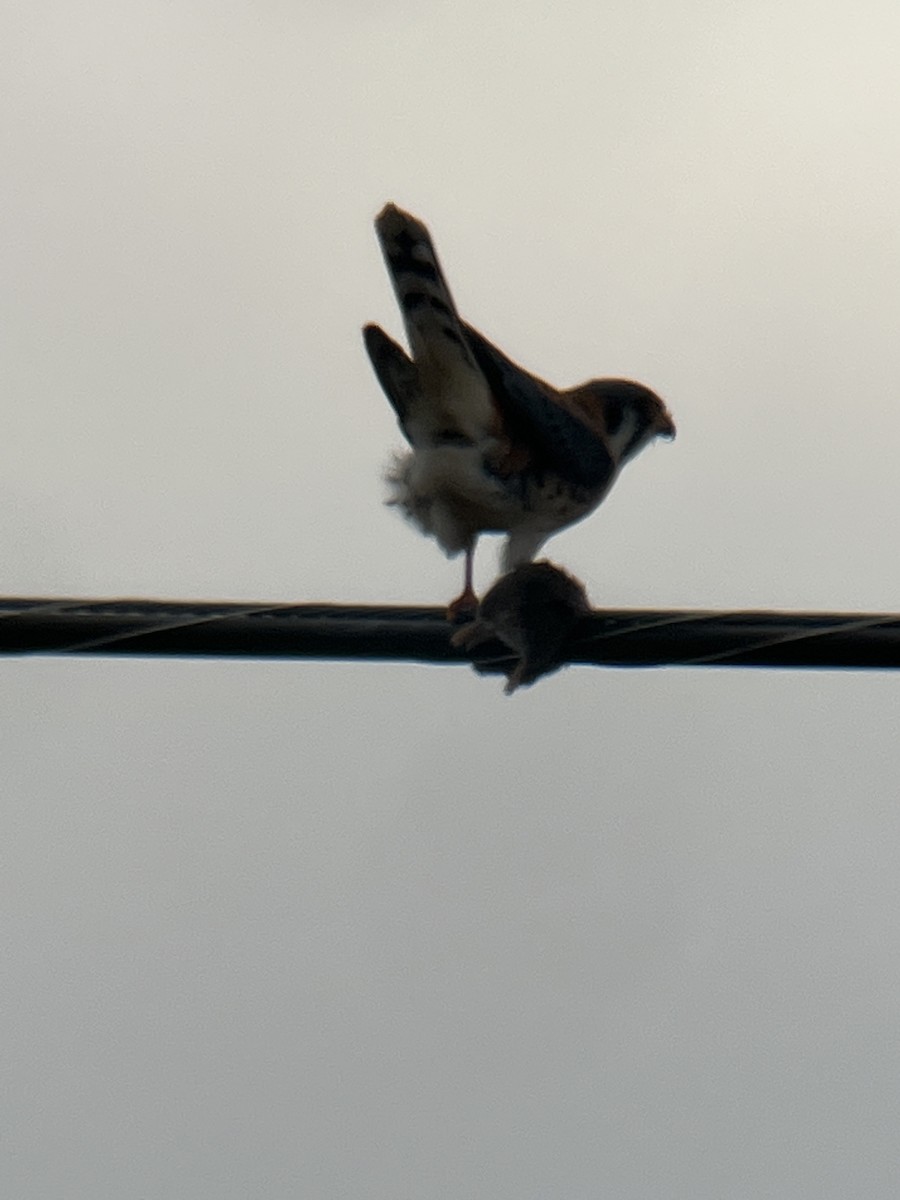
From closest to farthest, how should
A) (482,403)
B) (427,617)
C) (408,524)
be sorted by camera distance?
1. (427,617)
2. (482,403)
3. (408,524)

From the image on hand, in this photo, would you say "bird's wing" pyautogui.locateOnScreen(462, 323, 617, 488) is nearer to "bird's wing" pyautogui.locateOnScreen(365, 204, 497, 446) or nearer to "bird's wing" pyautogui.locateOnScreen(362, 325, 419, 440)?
"bird's wing" pyautogui.locateOnScreen(365, 204, 497, 446)

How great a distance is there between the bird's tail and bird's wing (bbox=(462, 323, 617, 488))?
0.09m

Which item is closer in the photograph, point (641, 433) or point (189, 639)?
point (189, 639)

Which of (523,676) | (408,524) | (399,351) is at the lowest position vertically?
(523,676)

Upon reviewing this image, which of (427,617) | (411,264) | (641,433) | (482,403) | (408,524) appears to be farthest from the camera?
(641,433)

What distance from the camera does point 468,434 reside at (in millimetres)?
6730

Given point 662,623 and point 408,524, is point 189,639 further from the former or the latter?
point 408,524

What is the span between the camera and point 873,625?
398 cm

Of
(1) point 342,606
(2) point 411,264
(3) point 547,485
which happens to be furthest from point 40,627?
(3) point 547,485

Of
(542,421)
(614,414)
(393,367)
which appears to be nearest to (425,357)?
(393,367)

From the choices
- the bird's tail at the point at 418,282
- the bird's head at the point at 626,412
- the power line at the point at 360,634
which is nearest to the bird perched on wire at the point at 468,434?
the bird's tail at the point at 418,282

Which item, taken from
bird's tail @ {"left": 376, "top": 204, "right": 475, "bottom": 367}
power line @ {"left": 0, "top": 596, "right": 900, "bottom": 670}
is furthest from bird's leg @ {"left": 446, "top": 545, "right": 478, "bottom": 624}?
power line @ {"left": 0, "top": 596, "right": 900, "bottom": 670}

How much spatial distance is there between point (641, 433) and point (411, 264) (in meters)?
2.35

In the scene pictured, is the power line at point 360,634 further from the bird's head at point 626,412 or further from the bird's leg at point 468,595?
the bird's head at point 626,412
